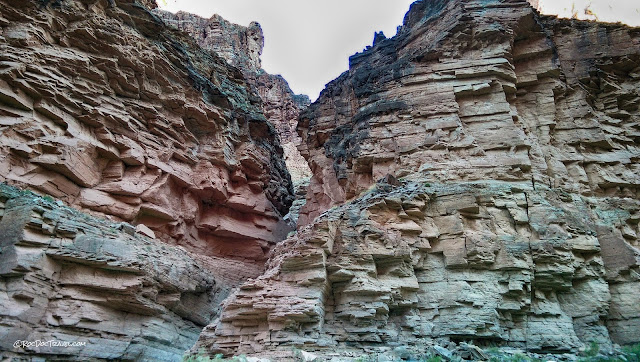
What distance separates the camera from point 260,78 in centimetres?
4588

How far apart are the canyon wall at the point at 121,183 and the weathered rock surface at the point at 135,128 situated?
0.06 m

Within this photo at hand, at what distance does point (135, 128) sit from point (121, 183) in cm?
265

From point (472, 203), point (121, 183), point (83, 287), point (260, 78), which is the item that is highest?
point (260, 78)

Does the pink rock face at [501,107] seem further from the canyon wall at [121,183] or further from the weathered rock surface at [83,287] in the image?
the weathered rock surface at [83,287]

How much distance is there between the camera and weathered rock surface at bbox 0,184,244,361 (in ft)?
34.2

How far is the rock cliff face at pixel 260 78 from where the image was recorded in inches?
1770

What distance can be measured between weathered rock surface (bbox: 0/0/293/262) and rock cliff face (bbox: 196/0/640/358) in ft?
15.9

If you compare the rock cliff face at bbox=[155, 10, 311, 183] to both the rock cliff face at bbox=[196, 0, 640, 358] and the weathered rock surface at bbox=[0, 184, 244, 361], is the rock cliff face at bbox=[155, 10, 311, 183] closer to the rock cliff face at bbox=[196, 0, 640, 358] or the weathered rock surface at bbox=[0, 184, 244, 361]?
the rock cliff face at bbox=[196, 0, 640, 358]

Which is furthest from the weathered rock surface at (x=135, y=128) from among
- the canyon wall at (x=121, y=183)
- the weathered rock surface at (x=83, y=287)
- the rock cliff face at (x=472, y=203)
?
the rock cliff face at (x=472, y=203)

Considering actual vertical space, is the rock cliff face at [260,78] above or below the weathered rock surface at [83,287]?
above

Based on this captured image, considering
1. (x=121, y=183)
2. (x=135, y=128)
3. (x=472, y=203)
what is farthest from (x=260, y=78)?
(x=472, y=203)

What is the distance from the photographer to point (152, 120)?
18.5 metres

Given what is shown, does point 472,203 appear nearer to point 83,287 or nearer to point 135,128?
point 83,287

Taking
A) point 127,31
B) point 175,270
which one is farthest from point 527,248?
point 127,31
